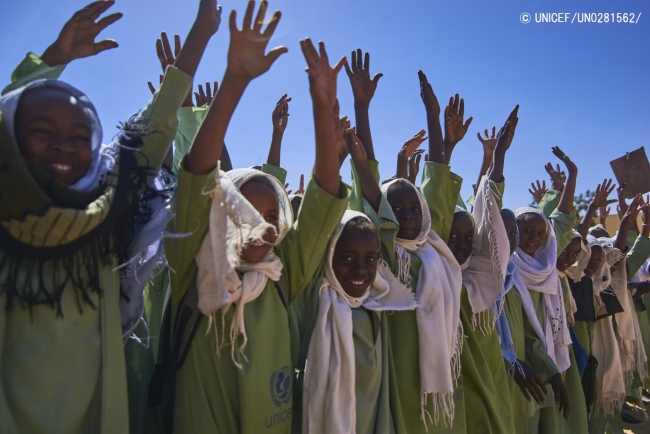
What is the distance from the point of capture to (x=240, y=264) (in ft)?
7.80

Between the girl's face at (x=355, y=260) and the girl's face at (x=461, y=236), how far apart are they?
1.31 m

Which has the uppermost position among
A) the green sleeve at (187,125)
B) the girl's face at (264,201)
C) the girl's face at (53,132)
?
the green sleeve at (187,125)

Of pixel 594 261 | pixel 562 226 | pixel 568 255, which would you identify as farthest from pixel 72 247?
pixel 594 261

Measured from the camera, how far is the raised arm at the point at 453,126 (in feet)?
13.1

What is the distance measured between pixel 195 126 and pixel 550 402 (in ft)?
12.5

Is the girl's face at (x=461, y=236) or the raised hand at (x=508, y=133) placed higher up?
the raised hand at (x=508, y=133)

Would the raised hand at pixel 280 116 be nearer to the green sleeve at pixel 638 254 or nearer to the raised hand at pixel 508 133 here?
the raised hand at pixel 508 133

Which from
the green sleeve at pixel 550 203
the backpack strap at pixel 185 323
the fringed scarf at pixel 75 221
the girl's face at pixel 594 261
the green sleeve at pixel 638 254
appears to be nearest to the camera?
the fringed scarf at pixel 75 221

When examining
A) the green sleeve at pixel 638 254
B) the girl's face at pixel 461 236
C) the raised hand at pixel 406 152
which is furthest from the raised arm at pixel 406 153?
the green sleeve at pixel 638 254

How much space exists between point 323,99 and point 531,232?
3.27m

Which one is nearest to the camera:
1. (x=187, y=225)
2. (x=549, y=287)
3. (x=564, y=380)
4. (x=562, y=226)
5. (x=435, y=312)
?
(x=187, y=225)

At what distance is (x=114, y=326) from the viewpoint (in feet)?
6.76

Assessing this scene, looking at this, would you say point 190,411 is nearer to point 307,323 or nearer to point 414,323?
point 307,323

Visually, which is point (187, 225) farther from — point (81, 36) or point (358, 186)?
point (358, 186)
